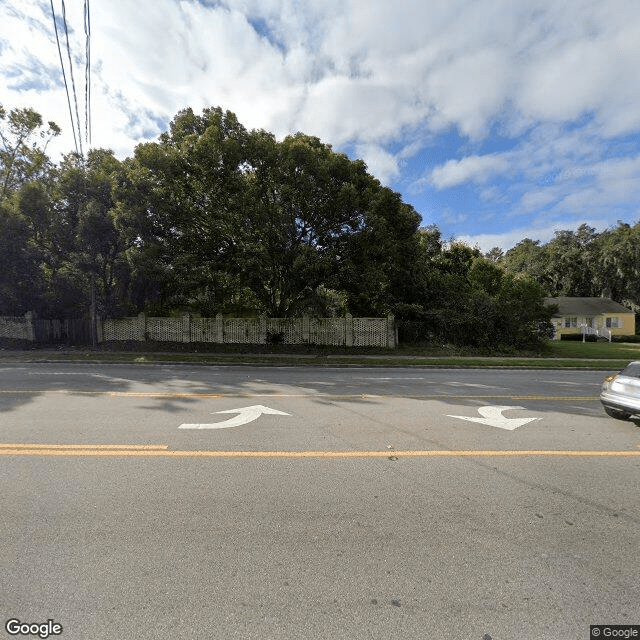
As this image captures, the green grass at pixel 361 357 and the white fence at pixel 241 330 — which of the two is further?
the white fence at pixel 241 330

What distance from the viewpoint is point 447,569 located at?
8.78 feet

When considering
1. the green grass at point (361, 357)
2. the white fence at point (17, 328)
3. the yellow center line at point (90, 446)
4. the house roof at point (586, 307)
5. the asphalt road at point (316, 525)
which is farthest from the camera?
the house roof at point (586, 307)

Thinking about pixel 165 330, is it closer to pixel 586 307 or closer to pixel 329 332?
pixel 329 332

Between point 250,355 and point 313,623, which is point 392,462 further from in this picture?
point 250,355

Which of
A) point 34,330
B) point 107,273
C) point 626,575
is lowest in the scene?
point 626,575

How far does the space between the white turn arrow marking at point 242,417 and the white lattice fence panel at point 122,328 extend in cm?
1647

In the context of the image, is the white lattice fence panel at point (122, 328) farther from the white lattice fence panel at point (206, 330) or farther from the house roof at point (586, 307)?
the house roof at point (586, 307)

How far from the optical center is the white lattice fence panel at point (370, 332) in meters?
20.1

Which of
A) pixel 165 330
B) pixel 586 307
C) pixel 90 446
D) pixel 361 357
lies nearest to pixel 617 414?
pixel 90 446

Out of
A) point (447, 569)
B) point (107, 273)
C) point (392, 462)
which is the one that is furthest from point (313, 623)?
point (107, 273)

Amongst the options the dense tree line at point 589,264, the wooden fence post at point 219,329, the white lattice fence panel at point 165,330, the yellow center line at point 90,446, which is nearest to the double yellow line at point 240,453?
the yellow center line at point 90,446

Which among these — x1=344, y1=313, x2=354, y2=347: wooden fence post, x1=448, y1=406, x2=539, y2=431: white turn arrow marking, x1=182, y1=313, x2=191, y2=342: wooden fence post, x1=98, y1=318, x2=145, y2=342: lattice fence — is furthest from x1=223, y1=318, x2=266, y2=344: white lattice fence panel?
x1=448, y1=406, x2=539, y2=431: white turn arrow marking

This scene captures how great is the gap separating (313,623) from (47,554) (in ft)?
6.69

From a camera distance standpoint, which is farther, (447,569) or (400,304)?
(400,304)
